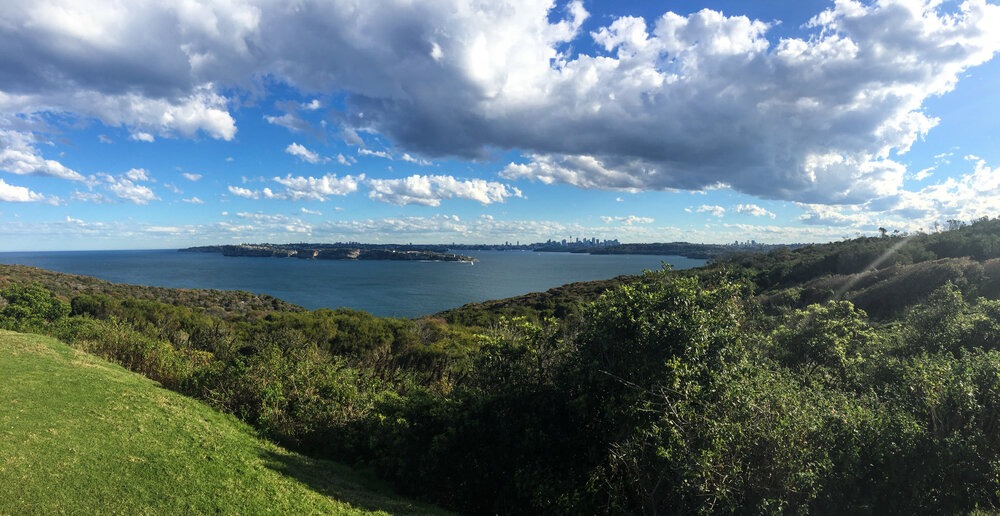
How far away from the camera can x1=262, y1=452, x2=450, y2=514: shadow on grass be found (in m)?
9.09

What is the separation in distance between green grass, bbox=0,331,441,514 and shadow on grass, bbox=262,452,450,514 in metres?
0.04

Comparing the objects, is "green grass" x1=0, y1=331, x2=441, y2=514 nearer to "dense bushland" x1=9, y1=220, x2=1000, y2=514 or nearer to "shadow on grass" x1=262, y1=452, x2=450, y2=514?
"shadow on grass" x1=262, y1=452, x2=450, y2=514

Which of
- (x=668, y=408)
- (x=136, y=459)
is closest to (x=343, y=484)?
(x=136, y=459)

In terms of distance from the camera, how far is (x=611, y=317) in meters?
9.58


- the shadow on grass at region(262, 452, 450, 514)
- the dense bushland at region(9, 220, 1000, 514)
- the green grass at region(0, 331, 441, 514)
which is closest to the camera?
the green grass at region(0, 331, 441, 514)

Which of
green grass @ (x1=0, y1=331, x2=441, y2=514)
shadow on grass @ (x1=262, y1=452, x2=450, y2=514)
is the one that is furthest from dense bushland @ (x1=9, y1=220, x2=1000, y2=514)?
green grass @ (x1=0, y1=331, x2=441, y2=514)

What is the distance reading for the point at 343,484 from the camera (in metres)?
10.1

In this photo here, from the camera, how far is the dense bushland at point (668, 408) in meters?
7.04

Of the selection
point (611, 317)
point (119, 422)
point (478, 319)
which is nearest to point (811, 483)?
point (611, 317)

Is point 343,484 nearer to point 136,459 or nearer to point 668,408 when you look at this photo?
point 136,459

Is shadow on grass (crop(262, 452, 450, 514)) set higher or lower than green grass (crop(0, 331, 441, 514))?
lower

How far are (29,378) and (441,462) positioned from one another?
372 inches

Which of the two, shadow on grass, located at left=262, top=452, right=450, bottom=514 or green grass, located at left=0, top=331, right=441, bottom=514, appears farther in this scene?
shadow on grass, located at left=262, top=452, right=450, bottom=514

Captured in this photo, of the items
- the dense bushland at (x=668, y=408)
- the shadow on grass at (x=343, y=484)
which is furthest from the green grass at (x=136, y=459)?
the dense bushland at (x=668, y=408)
